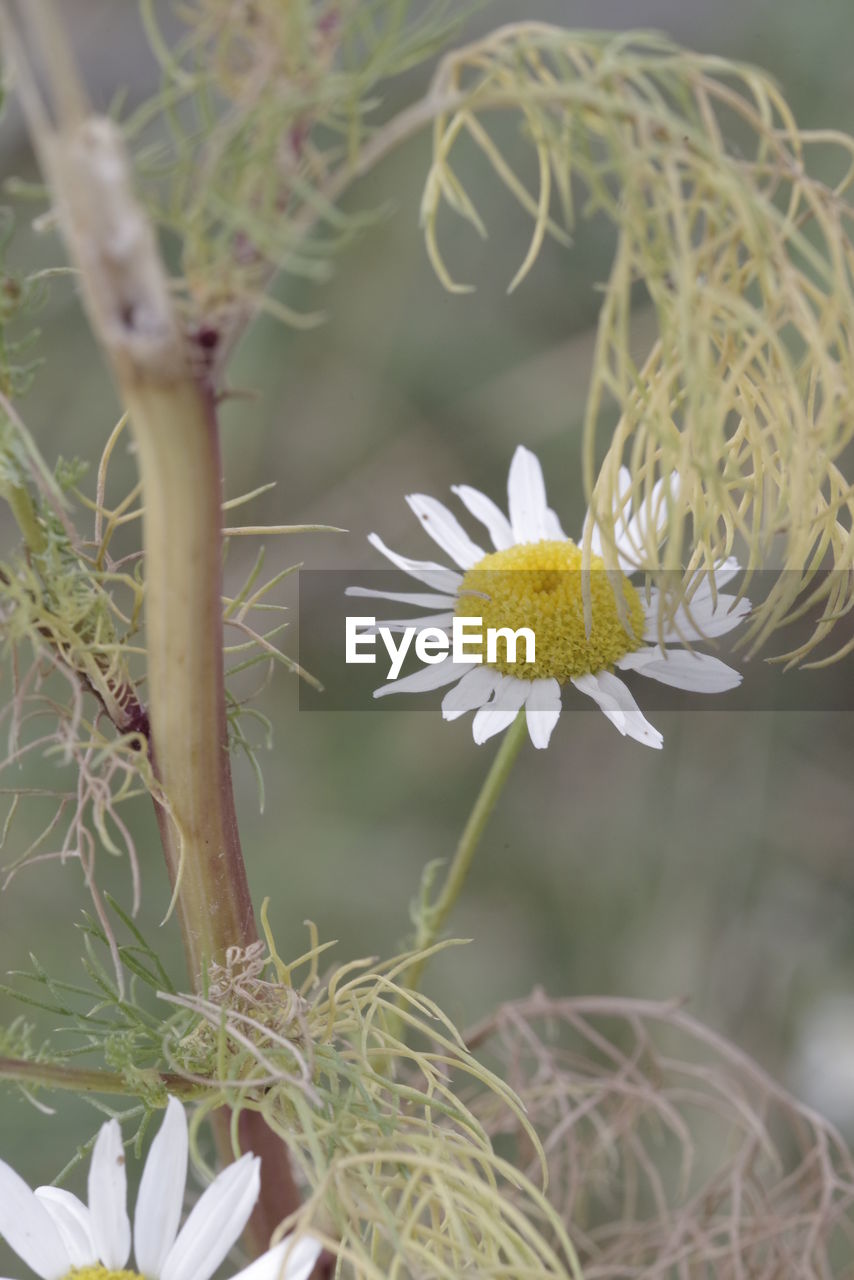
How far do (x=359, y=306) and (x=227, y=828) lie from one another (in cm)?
93

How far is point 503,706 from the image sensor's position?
0.39 metres

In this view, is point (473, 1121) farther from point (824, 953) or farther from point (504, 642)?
point (824, 953)

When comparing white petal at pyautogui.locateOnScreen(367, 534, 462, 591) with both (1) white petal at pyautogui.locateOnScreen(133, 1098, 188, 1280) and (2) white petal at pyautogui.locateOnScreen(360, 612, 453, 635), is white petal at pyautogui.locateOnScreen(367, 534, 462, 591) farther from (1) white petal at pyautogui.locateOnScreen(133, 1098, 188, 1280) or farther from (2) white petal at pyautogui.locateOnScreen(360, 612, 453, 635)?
(1) white petal at pyautogui.locateOnScreen(133, 1098, 188, 1280)

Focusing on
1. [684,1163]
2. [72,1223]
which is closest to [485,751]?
[684,1163]

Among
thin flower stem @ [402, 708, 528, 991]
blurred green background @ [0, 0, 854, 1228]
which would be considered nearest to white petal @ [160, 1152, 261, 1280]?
thin flower stem @ [402, 708, 528, 991]

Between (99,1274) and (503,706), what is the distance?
193 millimetres

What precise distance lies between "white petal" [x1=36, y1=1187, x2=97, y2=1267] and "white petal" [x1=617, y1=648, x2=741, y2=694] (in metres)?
0.19

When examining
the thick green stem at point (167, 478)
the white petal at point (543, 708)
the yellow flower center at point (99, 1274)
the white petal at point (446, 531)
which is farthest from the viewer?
the white petal at point (446, 531)

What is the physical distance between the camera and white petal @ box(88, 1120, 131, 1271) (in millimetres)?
257

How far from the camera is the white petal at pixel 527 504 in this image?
19.0 inches

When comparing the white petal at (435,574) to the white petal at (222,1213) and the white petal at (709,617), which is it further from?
the white petal at (222,1213)

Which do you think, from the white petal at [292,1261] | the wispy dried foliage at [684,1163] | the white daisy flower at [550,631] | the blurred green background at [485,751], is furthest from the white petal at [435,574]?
the blurred green background at [485,751]

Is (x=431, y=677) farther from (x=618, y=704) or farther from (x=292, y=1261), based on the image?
(x=292, y=1261)

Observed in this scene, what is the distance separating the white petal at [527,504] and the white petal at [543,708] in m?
0.10
